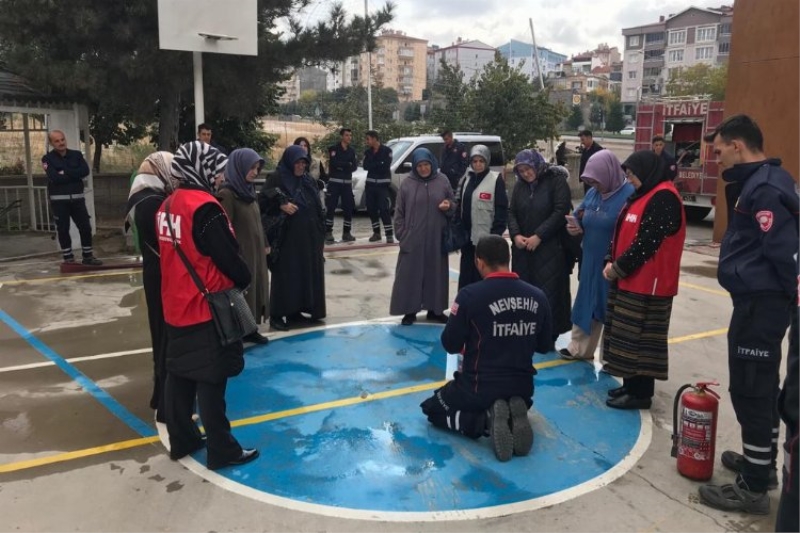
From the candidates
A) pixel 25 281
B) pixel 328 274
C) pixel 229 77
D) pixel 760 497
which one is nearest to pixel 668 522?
pixel 760 497

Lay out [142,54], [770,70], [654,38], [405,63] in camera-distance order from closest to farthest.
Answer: [142,54]
[770,70]
[654,38]
[405,63]

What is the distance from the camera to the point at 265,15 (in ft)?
36.7

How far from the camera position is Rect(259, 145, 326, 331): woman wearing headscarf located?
19.9ft

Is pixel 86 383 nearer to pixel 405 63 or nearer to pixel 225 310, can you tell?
pixel 225 310

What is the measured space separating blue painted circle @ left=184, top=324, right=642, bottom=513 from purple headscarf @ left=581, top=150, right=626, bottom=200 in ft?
5.01

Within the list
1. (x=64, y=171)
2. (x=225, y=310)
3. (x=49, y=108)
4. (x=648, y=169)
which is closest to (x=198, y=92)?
(x=64, y=171)

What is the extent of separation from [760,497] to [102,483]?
3.48 meters

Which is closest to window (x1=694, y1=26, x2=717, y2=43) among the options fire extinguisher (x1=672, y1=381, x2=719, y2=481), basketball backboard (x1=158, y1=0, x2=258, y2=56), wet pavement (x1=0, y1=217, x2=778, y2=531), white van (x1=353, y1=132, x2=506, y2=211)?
white van (x1=353, y1=132, x2=506, y2=211)

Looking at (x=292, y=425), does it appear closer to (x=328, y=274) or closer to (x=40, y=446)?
(x=40, y=446)

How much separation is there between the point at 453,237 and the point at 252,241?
76.0 inches

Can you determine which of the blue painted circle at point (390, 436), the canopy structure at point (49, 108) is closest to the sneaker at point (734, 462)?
the blue painted circle at point (390, 436)

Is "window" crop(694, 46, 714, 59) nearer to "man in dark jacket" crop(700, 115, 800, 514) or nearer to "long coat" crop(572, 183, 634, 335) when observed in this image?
"long coat" crop(572, 183, 634, 335)

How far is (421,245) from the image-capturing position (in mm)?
6461

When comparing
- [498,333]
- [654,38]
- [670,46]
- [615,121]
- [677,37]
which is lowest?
[498,333]
